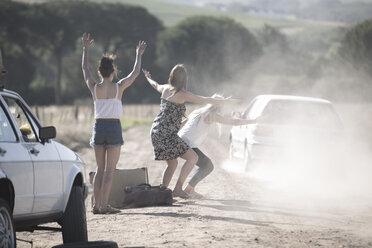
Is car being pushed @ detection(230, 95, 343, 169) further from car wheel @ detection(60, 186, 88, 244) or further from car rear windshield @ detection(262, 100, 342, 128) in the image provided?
car wheel @ detection(60, 186, 88, 244)

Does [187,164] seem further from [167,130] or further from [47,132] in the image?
[47,132]

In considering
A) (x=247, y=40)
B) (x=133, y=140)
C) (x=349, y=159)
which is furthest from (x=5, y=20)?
(x=349, y=159)

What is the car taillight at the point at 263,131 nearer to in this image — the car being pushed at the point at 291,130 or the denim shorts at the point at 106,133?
the car being pushed at the point at 291,130

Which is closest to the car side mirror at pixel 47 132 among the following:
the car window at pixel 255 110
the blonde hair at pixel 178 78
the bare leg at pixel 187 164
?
the blonde hair at pixel 178 78

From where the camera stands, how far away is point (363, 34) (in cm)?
7281

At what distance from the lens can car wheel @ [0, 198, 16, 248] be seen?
6.42 metres

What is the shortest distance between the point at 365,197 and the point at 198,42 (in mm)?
84661

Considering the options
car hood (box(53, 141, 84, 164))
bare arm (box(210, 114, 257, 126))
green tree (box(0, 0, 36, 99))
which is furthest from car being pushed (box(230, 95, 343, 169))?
green tree (box(0, 0, 36, 99))

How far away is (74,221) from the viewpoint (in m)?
7.89

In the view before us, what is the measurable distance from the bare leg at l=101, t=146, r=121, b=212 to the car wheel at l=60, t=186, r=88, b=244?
1.84m

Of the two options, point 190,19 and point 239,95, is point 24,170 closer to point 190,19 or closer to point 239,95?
point 239,95

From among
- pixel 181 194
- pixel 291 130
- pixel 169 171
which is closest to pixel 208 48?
pixel 291 130

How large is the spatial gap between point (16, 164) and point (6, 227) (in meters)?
0.52

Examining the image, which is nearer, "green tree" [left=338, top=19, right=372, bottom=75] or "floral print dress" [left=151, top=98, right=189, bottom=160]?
"floral print dress" [left=151, top=98, right=189, bottom=160]
